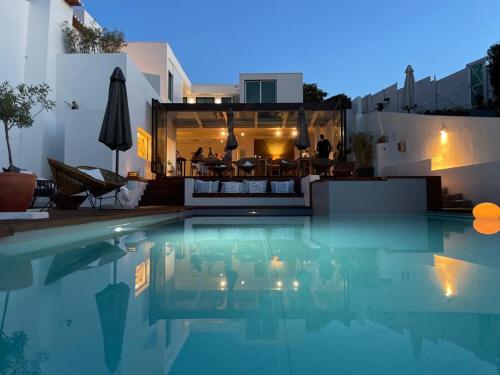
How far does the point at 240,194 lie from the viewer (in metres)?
10.4

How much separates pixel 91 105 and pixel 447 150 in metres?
9.59

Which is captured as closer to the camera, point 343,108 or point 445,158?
point 445,158

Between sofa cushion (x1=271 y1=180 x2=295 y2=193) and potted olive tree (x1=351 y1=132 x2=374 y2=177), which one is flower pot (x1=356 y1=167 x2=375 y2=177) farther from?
sofa cushion (x1=271 y1=180 x2=295 y2=193)

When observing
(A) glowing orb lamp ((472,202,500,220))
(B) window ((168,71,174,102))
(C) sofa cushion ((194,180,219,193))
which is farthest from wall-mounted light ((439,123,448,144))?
(B) window ((168,71,174,102))

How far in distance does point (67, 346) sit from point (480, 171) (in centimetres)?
917

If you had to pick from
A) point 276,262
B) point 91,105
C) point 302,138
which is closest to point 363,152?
point 302,138

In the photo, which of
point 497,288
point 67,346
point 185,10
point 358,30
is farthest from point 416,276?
point 185,10

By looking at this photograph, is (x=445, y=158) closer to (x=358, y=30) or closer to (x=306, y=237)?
(x=306, y=237)

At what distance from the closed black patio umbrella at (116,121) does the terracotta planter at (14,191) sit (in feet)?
10.9

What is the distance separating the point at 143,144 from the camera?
42.4 ft

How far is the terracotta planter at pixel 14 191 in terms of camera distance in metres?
4.13

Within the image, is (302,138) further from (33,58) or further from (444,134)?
(33,58)

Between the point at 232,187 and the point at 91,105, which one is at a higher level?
the point at 91,105

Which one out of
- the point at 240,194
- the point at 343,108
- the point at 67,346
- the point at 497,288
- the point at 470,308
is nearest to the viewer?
the point at 67,346
